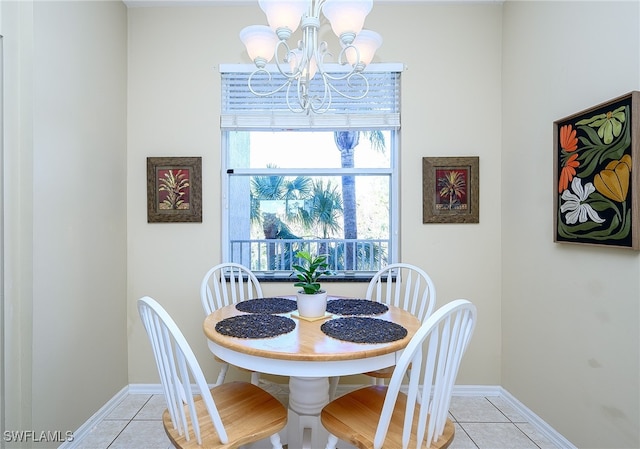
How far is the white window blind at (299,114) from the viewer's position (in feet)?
7.94

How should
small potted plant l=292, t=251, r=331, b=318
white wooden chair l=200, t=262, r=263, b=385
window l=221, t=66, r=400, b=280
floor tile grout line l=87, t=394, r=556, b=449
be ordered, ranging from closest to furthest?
small potted plant l=292, t=251, r=331, b=318 < floor tile grout line l=87, t=394, r=556, b=449 < white wooden chair l=200, t=262, r=263, b=385 < window l=221, t=66, r=400, b=280

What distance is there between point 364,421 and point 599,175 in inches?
61.5

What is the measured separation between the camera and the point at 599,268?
5.26 ft

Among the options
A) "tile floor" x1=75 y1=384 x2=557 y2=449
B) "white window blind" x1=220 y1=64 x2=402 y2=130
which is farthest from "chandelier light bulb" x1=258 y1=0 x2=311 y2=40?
"tile floor" x1=75 y1=384 x2=557 y2=449

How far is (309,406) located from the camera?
1582 millimetres

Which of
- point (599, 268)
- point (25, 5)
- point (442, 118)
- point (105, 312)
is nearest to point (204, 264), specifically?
point (105, 312)

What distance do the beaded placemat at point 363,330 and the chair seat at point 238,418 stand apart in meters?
0.39

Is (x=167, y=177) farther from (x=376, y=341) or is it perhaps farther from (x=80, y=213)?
(x=376, y=341)

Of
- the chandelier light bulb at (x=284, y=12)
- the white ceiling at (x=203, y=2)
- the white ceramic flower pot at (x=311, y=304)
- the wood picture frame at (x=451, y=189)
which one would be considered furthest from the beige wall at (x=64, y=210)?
the wood picture frame at (x=451, y=189)

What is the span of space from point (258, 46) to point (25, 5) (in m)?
1.13

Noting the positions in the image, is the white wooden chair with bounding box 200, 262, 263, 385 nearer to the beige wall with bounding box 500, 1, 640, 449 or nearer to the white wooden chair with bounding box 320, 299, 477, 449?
the white wooden chair with bounding box 320, 299, 477, 449

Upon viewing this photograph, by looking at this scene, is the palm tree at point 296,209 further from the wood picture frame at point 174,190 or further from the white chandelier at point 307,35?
the white chandelier at point 307,35

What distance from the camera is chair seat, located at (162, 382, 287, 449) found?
1189mm

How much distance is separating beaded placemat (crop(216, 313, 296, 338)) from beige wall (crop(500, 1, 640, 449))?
4.87 ft
